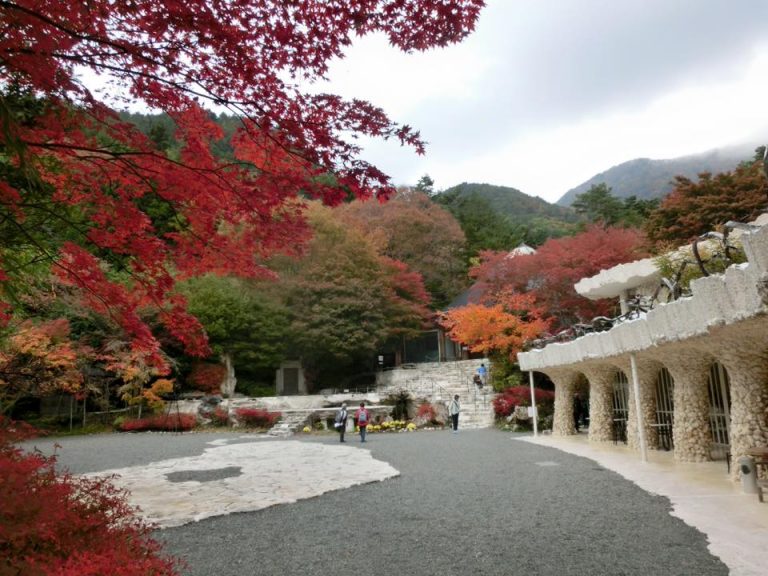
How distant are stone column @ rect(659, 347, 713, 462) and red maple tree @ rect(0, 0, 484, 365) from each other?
24.2 feet

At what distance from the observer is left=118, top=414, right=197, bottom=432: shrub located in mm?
19500

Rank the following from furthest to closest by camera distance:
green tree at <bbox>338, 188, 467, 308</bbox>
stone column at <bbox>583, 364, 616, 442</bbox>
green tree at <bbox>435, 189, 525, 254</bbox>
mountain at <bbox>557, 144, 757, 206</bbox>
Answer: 1. mountain at <bbox>557, 144, 757, 206</bbox>
2. green tree at <bbox>435, 189, 525, 254</bbox>
3. green tree at <bbox>338, 188, 467, 308</bbox>
4. stone column at <bbox>583, 364, 616, 442</bbox>

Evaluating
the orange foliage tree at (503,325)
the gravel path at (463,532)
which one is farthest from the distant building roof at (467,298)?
the gravel path at (463,532)

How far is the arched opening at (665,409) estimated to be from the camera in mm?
11625

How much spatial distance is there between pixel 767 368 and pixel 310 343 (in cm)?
2084

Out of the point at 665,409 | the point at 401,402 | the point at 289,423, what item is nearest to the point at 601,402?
the point at 665,409

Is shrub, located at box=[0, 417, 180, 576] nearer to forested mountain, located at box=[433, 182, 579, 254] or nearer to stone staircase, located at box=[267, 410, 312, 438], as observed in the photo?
stone staircase, located at box=[267, 410, 312, 438]

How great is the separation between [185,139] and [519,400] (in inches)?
662

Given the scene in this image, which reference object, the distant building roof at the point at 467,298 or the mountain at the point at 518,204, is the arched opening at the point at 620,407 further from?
the mountain at the point at 518,204

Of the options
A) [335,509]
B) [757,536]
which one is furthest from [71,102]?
[757,536]

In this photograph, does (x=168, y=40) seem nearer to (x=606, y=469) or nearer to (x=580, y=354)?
(x=606, y=469)

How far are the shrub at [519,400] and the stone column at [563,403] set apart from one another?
221cm

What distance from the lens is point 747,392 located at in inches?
278

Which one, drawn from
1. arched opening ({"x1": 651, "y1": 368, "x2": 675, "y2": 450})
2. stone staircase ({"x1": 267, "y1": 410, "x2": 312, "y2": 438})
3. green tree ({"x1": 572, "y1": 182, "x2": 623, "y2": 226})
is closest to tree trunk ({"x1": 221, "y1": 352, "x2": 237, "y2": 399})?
stone staircase ({"x1": 267, "y1": 410, "x2": 312, "y2": 438})
